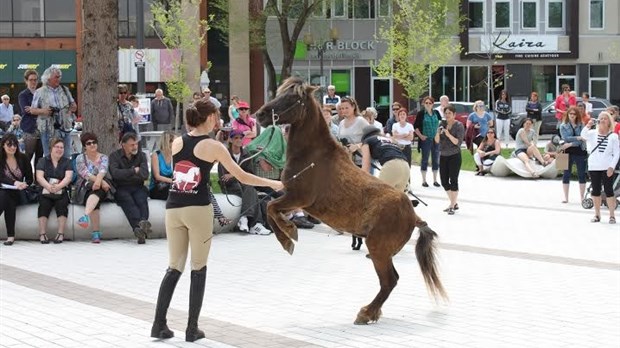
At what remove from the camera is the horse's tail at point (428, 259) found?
9367mm

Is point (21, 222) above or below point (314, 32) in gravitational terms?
below

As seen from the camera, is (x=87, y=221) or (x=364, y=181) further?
(x=87, y=221)

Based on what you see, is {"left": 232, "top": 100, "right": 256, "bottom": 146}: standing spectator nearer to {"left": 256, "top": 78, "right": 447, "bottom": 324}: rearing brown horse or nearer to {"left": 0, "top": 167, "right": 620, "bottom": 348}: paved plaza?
{"left": 0, "top": 167, "right": 620, "bottom": 348}: paved plaza

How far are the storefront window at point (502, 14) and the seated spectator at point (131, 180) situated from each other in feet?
145

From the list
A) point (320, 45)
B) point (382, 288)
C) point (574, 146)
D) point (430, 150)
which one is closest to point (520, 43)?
point (320, 45)

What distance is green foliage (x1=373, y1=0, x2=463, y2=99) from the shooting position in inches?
1859

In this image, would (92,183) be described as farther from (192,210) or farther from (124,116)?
(192,210)

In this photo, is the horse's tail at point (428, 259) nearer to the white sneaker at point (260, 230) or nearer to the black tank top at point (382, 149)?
the black tank top at point (382, 149)

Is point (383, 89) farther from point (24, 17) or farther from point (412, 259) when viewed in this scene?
point (412, 259)

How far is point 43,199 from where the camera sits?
47.6ft

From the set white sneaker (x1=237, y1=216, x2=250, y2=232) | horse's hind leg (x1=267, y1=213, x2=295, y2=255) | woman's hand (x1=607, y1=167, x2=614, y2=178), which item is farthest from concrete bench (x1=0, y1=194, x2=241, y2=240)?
horse's hind leg (x1=267, y1=213, x2=295, y2=255)

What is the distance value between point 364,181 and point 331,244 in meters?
5.41

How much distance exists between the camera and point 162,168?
1541 centimetres

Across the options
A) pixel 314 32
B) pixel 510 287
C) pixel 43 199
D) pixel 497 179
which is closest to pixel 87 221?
pixel 43 199
